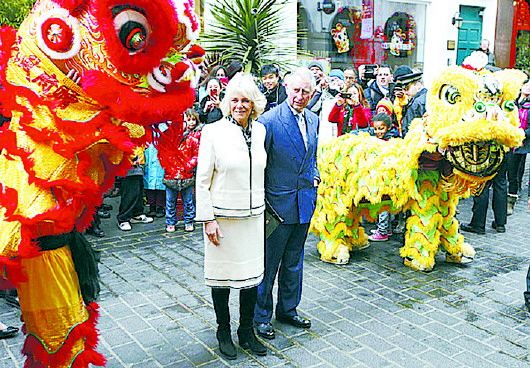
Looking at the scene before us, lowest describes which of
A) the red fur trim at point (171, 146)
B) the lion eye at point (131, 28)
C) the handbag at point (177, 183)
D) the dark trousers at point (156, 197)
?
the dark trousers at point (156, 197)

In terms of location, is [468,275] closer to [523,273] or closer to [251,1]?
[523,273]

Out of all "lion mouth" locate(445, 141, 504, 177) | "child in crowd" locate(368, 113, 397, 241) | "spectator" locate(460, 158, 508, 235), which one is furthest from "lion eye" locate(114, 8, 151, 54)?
"spectator" locate(460, 158, 508, 235)

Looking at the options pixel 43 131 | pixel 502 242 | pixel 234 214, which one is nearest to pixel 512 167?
pixel 502 242

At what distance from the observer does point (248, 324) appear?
413 cm

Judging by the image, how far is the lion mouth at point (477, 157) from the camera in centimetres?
504

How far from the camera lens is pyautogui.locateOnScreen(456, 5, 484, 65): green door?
14.3 meters

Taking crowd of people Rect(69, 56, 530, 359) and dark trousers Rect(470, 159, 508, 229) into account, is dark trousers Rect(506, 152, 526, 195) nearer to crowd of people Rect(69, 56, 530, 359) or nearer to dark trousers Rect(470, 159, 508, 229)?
dark trousers Rect(470, 159, 508, 229)

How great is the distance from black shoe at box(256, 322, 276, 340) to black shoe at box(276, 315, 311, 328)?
0.75 ft

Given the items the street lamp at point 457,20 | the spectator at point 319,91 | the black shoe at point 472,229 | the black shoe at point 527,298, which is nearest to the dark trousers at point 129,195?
the spectator at point 319,91

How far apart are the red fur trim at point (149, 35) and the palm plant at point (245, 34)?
633 centimetres

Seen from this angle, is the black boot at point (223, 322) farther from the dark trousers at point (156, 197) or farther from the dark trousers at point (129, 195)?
the dark trousers at point (156, 197)

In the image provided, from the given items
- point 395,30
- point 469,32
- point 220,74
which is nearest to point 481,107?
point 220,74

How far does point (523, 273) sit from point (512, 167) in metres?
3.37

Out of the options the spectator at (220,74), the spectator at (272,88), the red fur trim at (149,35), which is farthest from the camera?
the spectator at (220,74)
